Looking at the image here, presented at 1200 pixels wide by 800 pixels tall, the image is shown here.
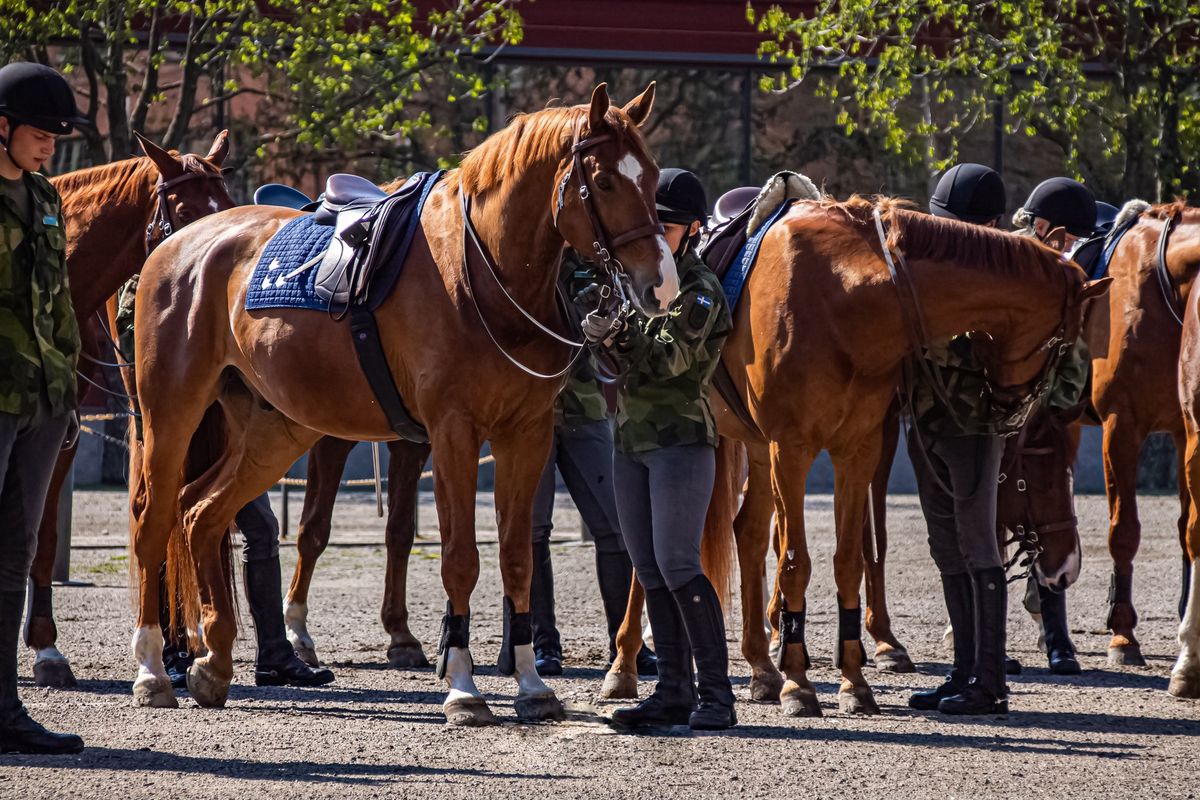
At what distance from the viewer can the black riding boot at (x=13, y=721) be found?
5.50 m

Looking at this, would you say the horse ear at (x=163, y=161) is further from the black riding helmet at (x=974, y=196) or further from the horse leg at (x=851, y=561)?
the black riding helmet at (x=974, y=196)

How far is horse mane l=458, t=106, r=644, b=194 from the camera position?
586cm

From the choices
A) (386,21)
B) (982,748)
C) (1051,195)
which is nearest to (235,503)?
(982,748)

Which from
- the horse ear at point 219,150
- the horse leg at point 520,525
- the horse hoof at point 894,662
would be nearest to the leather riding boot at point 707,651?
the horse leg at point 520,525

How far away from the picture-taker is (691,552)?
5.96 metres

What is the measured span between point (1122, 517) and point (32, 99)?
5.52m

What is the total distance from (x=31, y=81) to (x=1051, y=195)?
490cm

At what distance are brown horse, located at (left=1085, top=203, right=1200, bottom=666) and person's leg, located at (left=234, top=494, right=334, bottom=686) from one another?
393 cm

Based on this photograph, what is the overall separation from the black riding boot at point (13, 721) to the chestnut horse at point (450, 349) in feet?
3.54

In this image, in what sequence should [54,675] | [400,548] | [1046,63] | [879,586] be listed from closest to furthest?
1. [54,675]
2. [879,586]
3. [400,548]
4. [1046,63]

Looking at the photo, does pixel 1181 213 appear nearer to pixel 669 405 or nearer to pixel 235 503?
pixel 669 405

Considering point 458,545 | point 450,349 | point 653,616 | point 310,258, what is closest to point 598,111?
point 450,349

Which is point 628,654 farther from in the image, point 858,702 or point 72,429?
point 72,429

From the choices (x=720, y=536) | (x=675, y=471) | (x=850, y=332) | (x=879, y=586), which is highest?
(x=850, y=332)
